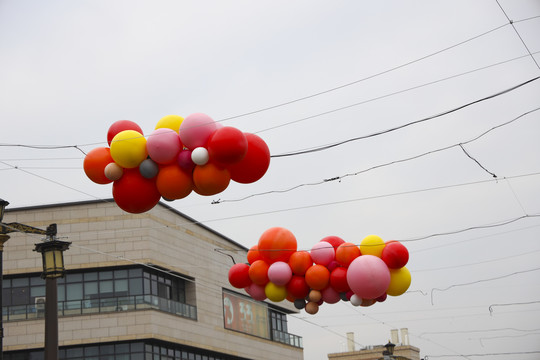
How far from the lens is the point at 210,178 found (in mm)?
11391

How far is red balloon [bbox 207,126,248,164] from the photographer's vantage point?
11.1m

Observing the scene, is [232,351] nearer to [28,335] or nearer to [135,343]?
[135,343]

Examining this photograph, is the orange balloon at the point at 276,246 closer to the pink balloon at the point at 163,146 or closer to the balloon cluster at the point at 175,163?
the balloon cluster at the point at 175,163

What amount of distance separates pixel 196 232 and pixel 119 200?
3050 cm

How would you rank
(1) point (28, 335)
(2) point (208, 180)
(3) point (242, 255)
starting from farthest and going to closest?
(3) point (242, 255), (1) point (28, 335), (2) point (208, 180)

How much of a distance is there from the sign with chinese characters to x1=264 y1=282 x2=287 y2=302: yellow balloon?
90.9 feet

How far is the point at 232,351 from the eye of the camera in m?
43.3

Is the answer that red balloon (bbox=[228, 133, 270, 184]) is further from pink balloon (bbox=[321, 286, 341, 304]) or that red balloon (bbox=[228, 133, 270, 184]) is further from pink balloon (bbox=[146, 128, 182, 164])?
pink balloon (bbox=[321, 286, 341, 304])

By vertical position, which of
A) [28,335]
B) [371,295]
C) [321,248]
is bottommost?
[371,295]

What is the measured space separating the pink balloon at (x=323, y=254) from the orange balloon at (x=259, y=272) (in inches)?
38.2

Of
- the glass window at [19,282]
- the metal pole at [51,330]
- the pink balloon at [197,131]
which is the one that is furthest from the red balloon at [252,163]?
the glass window at [19,282]

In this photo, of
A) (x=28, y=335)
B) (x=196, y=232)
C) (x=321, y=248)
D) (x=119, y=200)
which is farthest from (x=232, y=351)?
(x=119, y=200)

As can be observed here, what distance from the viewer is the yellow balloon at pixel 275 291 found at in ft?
52.9

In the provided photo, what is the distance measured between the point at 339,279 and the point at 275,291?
136 cm
